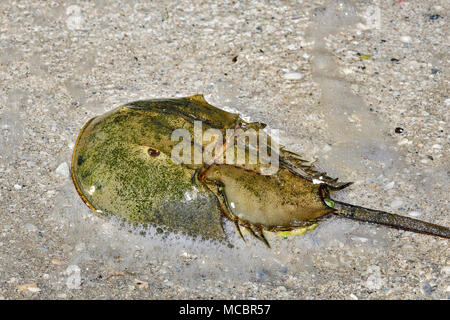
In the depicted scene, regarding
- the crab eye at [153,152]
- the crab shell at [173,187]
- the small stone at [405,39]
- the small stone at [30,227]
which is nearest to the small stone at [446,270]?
the crab shell at [173,187]

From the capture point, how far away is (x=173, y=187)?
261cm

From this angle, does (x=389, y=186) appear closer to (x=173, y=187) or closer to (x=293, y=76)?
(x=293, y=76)

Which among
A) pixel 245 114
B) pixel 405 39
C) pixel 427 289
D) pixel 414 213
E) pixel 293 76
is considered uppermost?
pixel 405 39

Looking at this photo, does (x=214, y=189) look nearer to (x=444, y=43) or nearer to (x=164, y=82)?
(x=164, y=82)

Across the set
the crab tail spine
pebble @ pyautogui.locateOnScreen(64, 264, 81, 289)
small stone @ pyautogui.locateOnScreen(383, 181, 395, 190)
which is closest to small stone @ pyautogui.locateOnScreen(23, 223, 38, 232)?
pebble @ pyautogui.locateOnScreen(64, 264, 81, 289)

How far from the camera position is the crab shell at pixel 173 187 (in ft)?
8.58

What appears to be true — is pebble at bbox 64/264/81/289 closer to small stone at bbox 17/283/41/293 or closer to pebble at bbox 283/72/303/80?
small stone at bbox 17/283/41/293

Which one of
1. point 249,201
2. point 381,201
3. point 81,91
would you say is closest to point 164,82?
point 81,91

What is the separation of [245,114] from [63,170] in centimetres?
131

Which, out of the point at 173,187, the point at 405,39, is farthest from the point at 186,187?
the point at 405,39

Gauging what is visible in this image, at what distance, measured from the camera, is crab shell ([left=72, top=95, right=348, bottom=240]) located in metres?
2.62
